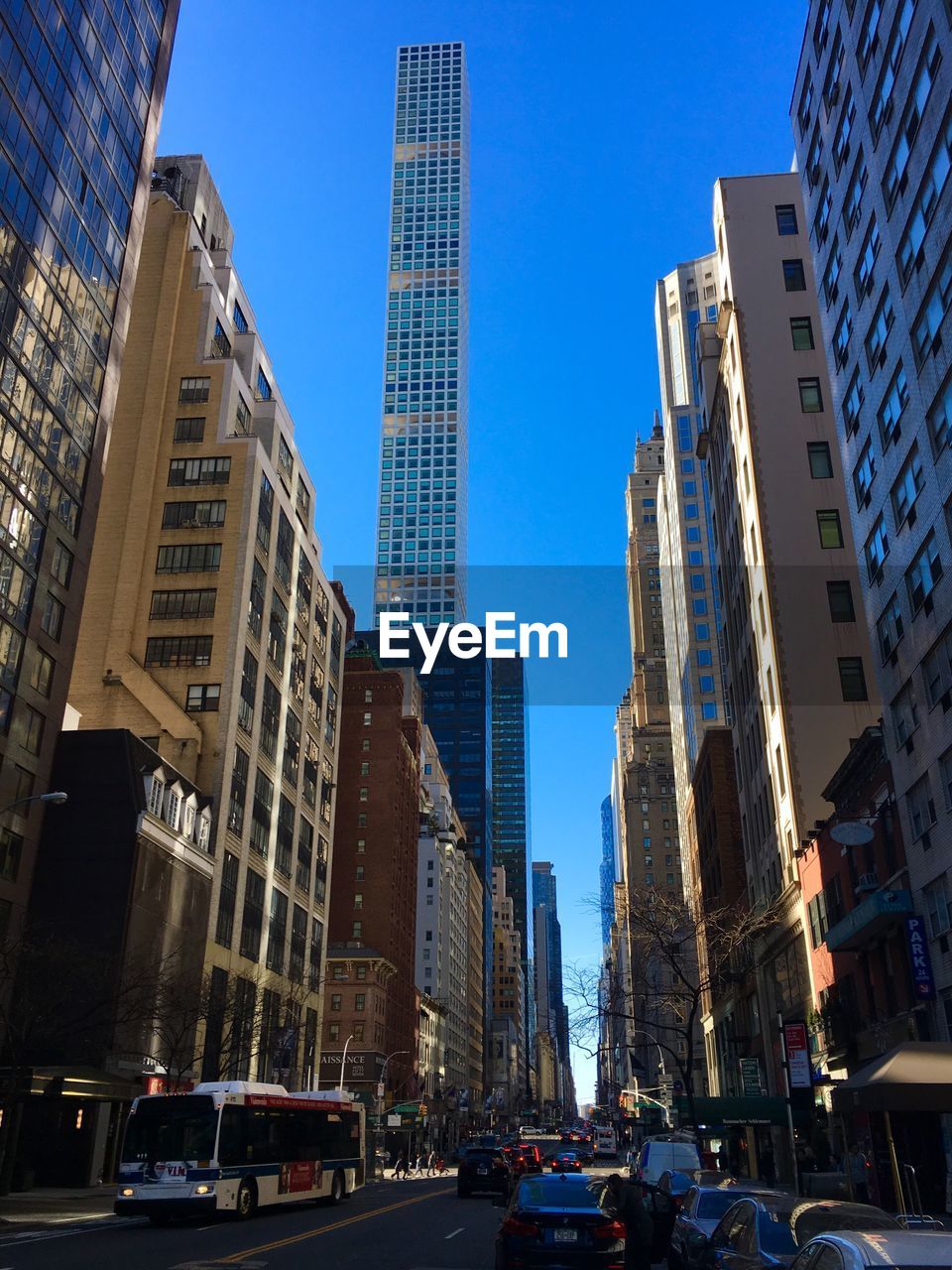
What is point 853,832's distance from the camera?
122 feet

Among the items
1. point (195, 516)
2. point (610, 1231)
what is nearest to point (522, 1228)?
point (610, 1231)

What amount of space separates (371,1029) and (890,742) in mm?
77106

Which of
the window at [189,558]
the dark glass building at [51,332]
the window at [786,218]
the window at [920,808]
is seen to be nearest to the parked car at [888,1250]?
the window at [920,808]

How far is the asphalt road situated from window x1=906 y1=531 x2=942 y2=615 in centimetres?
2222

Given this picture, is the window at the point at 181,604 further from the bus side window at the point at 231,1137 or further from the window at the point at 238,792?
the bus side window at the point at 231,1137

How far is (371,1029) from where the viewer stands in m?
102

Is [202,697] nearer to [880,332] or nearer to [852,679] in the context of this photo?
[852,679]

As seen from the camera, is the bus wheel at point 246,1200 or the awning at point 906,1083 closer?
the awning at point 906,1083

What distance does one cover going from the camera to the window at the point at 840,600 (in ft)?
177

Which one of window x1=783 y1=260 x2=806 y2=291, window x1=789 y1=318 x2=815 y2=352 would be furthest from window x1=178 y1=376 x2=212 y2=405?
window x1=789 y1=318 x2=815 y2=352

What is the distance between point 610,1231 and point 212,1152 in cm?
1458

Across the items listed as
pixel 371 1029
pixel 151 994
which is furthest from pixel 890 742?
pixel 371 1029

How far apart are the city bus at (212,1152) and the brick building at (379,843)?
257 feet

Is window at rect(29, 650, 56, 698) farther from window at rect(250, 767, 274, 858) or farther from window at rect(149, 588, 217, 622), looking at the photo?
window at rect(250, 767, 274, 858)
